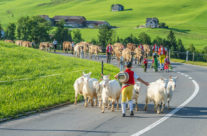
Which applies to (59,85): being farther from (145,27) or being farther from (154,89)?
(145,27)

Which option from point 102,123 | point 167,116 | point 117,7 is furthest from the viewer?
point 117,7

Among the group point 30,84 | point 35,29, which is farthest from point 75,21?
point 30,84

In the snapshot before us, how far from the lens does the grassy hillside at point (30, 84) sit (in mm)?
A: 14500

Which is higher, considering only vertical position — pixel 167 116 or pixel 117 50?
pixel 117 50

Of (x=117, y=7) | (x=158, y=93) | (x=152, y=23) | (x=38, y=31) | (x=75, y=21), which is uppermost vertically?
(x=117, y=7)

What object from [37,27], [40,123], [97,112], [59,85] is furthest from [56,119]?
[37,27]

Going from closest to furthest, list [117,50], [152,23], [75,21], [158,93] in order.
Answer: [158,93] → [117,50] → [152,23] → [75,21]

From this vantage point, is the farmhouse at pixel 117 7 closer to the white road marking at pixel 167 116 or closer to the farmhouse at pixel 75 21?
the farmhouse at pixel 75 21

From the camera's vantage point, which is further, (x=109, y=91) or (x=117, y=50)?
(x=117, y=50)

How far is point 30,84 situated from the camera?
17.8 m

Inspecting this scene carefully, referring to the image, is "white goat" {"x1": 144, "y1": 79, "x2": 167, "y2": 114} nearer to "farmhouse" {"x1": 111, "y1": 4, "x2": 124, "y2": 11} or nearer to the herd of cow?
the herd of cow

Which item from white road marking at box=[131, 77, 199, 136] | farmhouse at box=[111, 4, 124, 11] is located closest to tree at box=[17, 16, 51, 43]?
white road marking at box=[131, 77, 199, 136]

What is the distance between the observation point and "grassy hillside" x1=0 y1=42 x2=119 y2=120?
14.5m

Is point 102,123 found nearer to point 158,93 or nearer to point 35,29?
point 158,93
